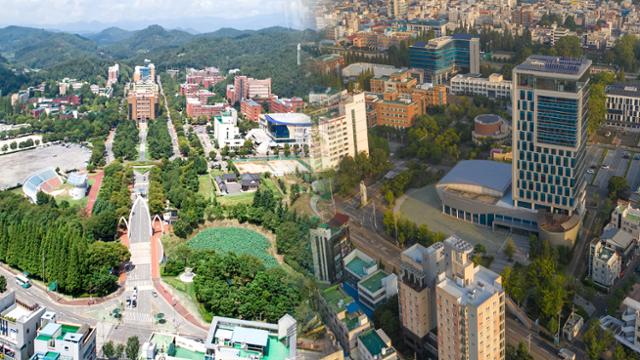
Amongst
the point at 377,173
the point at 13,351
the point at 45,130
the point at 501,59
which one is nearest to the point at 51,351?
the point at 13,351

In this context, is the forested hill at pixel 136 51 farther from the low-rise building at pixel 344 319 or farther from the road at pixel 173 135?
the low-rise building at pixel 344 319

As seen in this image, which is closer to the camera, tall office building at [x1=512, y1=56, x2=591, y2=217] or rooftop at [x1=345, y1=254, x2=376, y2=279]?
rooftop at [x1=345, y1=254, x2=376, y2=279]

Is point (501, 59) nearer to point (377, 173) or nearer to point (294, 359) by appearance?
point (377, 173)

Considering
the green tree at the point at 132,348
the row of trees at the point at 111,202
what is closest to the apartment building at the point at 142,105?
the row of trees at the point at 111,202

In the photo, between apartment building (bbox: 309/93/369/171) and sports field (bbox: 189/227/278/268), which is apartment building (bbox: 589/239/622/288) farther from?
sports field (bbox: 189/227/278/268)

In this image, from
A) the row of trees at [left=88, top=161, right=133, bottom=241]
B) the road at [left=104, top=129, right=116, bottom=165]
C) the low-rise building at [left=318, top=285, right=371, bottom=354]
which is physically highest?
the low-rise building at [left=318, top=285, right=371, bottom=354]

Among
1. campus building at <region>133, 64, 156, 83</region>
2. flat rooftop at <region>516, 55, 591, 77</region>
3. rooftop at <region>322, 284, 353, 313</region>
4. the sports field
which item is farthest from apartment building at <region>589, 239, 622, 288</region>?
campus building at <region>133, 64, 156, 83</region>
